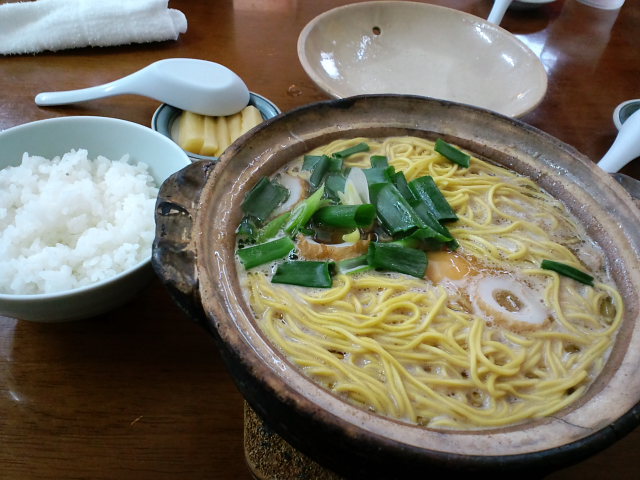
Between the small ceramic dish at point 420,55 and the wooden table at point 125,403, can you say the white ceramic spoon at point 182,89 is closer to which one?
the wooden table at point 125,403

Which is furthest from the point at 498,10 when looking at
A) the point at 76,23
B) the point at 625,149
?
the point at 76,23

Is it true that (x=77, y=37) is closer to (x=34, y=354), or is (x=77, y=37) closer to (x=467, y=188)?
(x=34, y=354)

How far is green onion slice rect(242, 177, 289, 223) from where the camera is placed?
1349 millimetres

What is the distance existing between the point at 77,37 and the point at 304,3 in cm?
158

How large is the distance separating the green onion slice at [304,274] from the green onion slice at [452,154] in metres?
0.63

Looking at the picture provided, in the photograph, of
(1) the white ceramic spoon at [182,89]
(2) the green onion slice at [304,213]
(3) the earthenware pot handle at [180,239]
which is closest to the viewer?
(3) the earthenware pot handle at [180,239]

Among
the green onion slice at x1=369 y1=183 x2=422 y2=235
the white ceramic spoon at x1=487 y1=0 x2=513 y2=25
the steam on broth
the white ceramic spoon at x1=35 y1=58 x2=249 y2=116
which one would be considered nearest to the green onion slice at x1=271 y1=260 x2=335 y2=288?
the steam on broth

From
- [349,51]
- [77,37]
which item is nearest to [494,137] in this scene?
[349,51]

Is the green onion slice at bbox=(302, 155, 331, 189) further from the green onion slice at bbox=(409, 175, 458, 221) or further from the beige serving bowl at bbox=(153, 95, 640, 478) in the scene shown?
the green onion slice at bbox=(409, 175, 458, 221)

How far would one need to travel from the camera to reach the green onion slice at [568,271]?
131 centimetres

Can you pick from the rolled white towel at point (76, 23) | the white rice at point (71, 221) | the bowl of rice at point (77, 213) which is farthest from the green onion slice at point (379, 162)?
the rolled white towel at point (76, 23)

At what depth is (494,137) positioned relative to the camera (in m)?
1.59

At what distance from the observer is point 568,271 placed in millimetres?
1322

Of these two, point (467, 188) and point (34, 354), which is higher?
point (467, 188)
